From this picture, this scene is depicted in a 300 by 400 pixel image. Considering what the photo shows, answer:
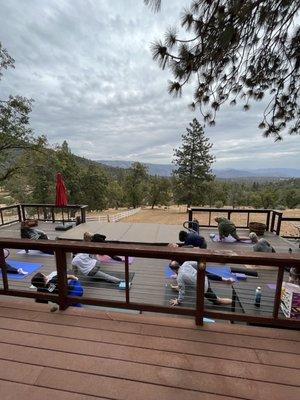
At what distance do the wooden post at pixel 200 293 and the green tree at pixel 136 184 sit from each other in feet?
102

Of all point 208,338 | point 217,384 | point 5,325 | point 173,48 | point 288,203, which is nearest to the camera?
point 217,384

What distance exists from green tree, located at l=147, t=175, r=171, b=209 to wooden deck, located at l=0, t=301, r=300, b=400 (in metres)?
33.3

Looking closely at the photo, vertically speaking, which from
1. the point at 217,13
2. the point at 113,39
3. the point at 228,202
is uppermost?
the point at 113,39

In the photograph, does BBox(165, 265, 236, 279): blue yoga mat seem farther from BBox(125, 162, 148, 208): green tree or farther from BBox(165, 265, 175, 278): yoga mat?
BBox(125, 162, 148, 208): green tree

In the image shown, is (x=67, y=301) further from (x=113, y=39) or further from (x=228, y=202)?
(x=228, y=202)

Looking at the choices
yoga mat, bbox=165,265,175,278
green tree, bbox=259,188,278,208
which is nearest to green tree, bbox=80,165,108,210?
yoga mat, bbox=165,265,175,278

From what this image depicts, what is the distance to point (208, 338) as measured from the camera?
193 centimetres

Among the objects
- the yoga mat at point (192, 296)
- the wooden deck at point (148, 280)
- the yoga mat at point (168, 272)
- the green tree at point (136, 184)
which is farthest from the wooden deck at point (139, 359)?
the green tree at point (136, 184)

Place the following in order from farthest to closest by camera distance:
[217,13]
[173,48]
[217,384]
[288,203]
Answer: [288,203], [173,48], [217,13], [217,384]

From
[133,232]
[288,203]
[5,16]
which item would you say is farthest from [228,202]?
[5,16]

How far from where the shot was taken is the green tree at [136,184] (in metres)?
32.8

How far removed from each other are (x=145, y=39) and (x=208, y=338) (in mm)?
Answer: 3137

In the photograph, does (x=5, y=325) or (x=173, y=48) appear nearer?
(x=5, y=325)

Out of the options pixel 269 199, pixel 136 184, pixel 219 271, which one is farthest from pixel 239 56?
pixel 269 199
